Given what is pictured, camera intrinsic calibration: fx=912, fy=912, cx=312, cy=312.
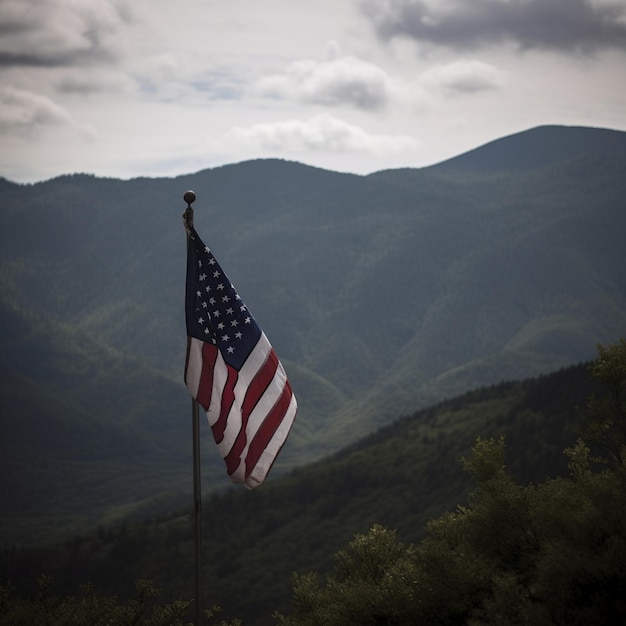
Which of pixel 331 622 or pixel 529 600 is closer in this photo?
pixel 529 600

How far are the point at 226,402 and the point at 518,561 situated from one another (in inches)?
654

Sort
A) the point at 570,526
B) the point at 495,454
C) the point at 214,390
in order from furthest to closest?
the point at 495,454
the point at 570,526
the point at 214,390

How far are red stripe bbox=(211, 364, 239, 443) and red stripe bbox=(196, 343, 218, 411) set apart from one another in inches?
19.5

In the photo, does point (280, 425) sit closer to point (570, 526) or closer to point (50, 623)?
point (570, 526)

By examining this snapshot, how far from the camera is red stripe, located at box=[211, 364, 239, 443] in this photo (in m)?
28.7

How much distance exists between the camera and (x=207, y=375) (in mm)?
28641

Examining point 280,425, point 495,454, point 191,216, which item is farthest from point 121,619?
point 191,216

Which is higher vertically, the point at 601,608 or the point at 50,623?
the point at 601,608

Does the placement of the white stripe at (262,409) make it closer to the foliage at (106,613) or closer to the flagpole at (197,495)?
the flagpole at (197,495)

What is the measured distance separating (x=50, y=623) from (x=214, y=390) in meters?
30.1

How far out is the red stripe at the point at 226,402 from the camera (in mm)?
28688

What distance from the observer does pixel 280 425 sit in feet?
96.3

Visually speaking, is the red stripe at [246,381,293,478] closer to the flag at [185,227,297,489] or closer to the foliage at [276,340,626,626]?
the flag at [185,227,297,489]

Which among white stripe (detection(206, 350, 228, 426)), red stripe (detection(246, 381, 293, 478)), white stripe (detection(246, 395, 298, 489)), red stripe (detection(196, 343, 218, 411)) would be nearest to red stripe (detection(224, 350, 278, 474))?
red stripe (detection(246, 381, 293, 478))
